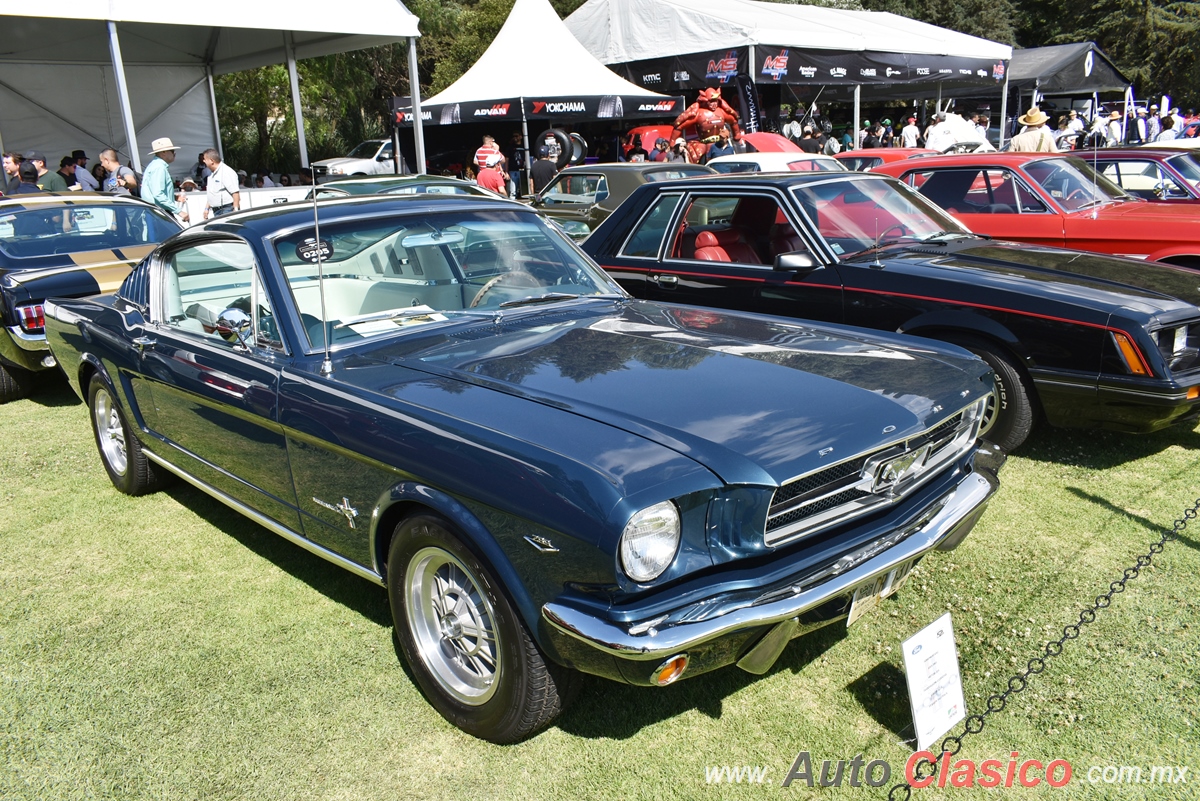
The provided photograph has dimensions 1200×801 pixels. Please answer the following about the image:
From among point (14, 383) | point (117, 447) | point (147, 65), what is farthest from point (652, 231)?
point (147, 65)

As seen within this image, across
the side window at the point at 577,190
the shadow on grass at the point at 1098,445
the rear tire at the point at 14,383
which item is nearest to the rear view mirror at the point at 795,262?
the shadow on grass at the point at 1098,445

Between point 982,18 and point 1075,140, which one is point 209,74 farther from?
point 982,18

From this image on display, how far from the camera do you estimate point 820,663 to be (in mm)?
3293

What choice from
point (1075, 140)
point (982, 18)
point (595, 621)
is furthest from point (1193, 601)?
point (982, 18)

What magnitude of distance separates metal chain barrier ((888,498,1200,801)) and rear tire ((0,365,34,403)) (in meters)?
7.52

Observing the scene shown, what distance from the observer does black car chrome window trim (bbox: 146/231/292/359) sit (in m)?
3.51

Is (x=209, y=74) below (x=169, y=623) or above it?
above

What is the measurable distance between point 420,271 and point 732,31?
15.1 meters

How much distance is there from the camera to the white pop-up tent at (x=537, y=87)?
16.7 m

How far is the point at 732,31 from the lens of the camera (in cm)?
1720

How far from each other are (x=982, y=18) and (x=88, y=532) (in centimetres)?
5595

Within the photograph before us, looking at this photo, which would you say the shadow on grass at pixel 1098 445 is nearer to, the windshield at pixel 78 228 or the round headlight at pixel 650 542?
the round headlight at pixel 650 542

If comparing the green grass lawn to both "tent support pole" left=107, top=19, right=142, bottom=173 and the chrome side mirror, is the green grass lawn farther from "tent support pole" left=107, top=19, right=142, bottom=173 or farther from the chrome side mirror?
"tent support pole" left=107, top=19, right=142, bottom=173

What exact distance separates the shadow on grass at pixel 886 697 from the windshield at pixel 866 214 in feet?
10.0
